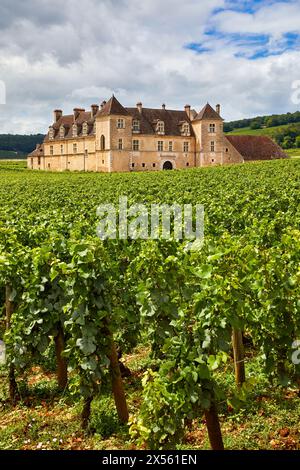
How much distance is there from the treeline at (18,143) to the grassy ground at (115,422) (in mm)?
170791

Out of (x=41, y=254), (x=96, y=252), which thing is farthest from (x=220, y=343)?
(x=41, y=254)

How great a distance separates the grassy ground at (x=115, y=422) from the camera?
18.4 feet

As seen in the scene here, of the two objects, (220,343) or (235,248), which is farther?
(235,248)

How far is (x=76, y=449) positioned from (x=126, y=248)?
364cm

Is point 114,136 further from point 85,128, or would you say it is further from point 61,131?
point 61,131

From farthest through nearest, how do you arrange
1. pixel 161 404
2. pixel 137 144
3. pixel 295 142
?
pixel 295 142, pixel 137 144, pixel 161 404

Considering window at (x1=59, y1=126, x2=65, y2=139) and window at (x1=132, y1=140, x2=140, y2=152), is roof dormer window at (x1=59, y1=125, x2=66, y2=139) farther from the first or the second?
window at (x1=132, y1=140, x2=140, y2=152)

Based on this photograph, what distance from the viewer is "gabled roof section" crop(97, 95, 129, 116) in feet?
218

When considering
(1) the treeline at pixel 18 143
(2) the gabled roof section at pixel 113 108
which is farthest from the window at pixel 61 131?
(1) the treeline at pixel 18 143

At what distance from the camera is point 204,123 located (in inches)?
2785

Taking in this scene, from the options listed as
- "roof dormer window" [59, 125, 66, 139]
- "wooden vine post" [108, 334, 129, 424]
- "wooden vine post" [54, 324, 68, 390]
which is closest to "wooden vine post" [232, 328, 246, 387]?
"wooden vine post" [108, 334, 129, 424]

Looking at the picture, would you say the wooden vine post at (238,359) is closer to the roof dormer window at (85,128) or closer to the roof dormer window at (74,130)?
the roof dormer window at (85,128)

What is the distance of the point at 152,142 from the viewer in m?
70.5
